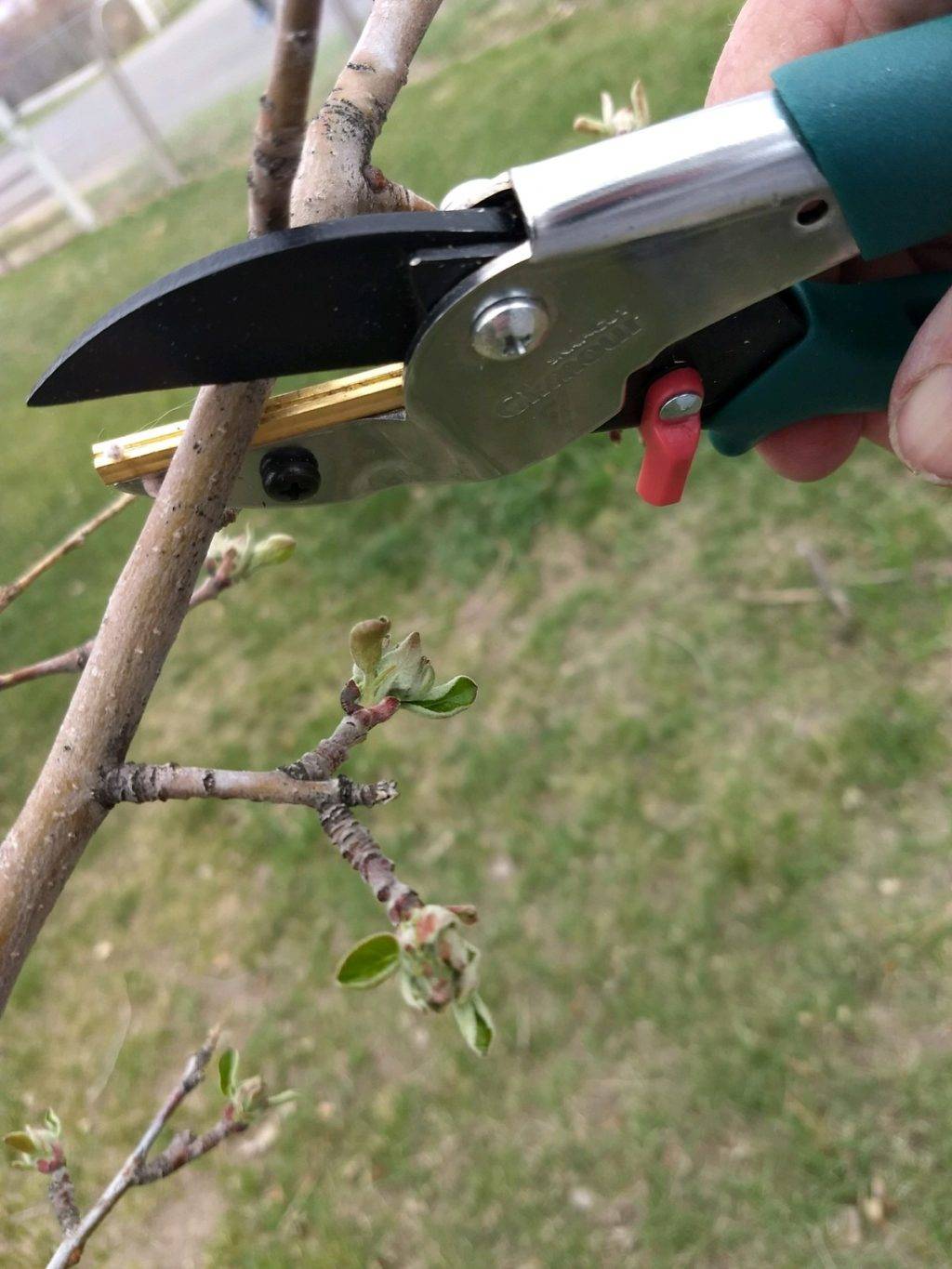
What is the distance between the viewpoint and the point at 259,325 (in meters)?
0.70

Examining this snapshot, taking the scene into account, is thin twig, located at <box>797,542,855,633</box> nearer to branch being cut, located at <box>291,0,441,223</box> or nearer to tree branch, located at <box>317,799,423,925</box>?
branch being cut, located at <box>291,0,441,223</box>

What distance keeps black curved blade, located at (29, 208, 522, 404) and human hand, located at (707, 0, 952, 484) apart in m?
0.51

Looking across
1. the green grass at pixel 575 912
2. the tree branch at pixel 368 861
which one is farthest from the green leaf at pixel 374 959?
the green grass at pixel 575 912

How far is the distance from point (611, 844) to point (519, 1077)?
0.52 metres

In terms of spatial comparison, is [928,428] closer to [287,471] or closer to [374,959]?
[287,471]

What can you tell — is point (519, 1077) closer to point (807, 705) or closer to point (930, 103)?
point (807, 705)

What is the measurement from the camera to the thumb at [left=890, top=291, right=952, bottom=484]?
38.8 inches

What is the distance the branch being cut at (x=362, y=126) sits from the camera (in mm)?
722

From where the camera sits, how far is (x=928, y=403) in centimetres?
102

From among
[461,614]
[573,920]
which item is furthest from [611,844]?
[461,614]

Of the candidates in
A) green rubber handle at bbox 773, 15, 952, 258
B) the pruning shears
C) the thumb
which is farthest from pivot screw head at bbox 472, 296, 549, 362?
the thumb

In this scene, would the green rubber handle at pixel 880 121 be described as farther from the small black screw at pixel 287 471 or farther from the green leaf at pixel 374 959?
the green leaf at pixel 374 959

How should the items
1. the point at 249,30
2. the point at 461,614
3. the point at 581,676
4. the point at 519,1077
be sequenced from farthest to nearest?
the point at 249,30
the point at 461,614
the point at 581,676
the point at 519,1077

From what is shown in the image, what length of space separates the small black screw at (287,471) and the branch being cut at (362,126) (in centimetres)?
19
